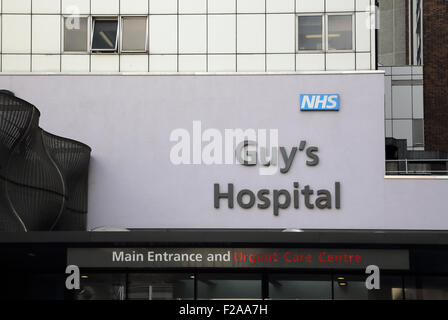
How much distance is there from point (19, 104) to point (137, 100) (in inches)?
211

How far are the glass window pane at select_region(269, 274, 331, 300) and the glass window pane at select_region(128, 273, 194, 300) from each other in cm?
222

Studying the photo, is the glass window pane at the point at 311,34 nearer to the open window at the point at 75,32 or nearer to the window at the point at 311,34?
the window at the point at 311,34

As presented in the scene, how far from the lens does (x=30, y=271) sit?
71.6ft

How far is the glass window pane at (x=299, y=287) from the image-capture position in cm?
2038

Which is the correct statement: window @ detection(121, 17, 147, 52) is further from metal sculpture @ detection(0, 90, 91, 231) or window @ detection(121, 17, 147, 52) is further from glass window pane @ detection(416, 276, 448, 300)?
glass window pane @ detection(416, 276, 448, 300)

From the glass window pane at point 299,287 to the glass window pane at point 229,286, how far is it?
17.7 inches

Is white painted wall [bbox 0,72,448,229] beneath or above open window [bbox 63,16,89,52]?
beneath

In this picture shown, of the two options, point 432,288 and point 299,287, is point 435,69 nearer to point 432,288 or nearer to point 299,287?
point 432,288

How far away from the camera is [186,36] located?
74.2ft

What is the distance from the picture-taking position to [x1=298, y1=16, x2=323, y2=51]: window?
22531mm

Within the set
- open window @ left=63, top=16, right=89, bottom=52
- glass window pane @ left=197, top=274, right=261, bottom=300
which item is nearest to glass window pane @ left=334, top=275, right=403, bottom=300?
glass window pane @ left=197, top=274, right=261, bottom=300

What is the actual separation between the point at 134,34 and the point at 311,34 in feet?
17.1
